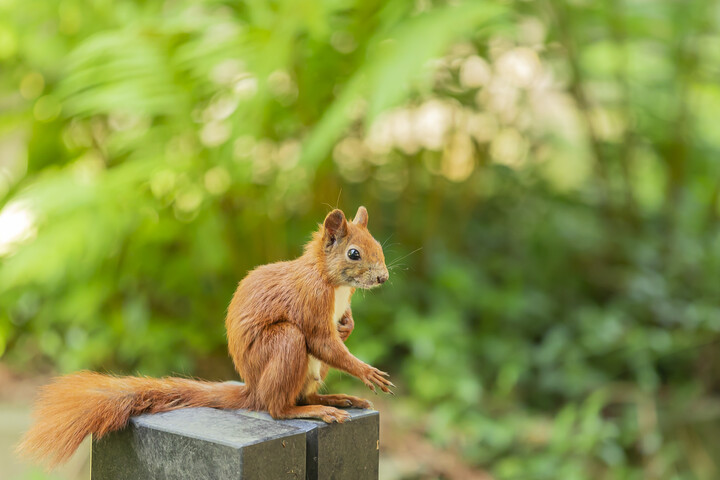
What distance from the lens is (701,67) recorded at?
3023 mm

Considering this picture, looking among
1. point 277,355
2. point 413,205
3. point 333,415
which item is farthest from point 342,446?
point 413,205

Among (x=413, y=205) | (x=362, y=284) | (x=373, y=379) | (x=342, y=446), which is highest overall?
(x=413, y=205)

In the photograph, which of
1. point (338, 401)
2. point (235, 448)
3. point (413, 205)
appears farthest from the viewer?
point (413, 205)

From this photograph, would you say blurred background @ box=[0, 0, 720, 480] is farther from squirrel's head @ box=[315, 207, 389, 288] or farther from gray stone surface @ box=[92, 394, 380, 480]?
gray stone surface @ box=[92, 394, 380, 480]

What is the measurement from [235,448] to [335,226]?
12.9 inches

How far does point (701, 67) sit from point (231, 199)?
7.12 ft

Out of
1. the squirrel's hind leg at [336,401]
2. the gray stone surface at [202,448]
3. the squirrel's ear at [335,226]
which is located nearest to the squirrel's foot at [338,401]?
the squirrel's hind leg at [336,401]

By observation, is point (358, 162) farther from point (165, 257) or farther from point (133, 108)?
point (133, 108)

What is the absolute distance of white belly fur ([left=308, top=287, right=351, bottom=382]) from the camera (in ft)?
3.24

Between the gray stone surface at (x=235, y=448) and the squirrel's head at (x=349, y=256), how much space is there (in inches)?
8.3

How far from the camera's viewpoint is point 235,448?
84 centimetres

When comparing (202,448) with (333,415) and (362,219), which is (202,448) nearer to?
(333,415)

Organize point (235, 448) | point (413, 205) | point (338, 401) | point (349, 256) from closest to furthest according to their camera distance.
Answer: point (235, 448), point (349, 256), point (338, 401), point (413, 205)

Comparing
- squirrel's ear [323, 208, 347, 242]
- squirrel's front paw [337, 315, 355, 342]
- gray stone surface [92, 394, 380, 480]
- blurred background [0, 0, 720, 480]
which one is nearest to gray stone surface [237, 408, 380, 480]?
gray stone surface [92, 394, 380, 480]
